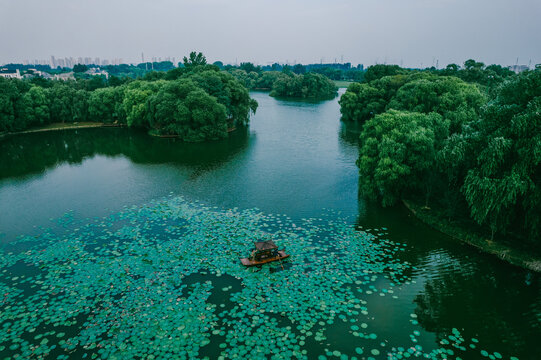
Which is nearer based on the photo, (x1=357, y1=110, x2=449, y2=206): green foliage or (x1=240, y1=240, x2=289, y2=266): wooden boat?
(x1=240, y1=240, x2=289, y2=266): wooden boat

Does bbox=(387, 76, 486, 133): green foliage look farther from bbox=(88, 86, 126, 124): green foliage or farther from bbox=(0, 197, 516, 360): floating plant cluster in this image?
bbox=(88, 86, 126, 124): green foliage

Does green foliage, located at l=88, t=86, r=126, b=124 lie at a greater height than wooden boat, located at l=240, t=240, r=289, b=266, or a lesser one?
greater

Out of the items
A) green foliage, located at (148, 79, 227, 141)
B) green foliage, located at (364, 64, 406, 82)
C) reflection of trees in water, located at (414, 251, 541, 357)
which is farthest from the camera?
green foliage, located at (364, 64, 406, 82)

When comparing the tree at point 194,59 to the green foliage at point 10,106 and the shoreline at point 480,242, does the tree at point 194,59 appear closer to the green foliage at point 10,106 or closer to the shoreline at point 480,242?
the green foliage at point 10,106

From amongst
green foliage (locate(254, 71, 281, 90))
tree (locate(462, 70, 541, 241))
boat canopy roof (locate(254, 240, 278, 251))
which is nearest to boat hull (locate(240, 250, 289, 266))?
boat canopy roof (locate(254, 240, 278, 251))

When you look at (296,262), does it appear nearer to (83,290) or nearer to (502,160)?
(83,290)

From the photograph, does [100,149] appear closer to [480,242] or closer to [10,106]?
[10,106]
